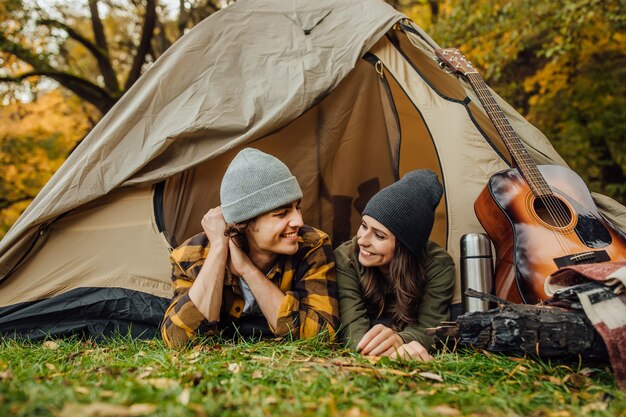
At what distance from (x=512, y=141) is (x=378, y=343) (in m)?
1.48

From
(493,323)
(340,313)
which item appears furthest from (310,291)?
(493,323)

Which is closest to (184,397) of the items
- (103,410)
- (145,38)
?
(103,410)

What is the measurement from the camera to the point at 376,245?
2785 millimetres

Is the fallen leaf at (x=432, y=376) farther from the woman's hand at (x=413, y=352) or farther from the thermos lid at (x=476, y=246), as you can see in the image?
the thermos lid at (x=476, y=246)

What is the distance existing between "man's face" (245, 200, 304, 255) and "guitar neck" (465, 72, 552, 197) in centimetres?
126

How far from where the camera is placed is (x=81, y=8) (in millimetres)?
8891

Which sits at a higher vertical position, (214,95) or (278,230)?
(214,95)

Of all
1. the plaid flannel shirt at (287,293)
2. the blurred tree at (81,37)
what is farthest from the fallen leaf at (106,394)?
the blurred tree at (81,37)

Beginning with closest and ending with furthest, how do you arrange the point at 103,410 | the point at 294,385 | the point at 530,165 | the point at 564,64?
the point at 103,410, the point at 294,385, the point at 530,165, the point at 564,64

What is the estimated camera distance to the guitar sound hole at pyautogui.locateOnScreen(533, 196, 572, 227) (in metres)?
2.92

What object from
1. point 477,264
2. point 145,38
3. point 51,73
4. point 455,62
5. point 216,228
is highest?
point 145,38

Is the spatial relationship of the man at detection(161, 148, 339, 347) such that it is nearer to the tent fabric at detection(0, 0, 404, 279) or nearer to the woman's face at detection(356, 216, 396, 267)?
the woman's face at detection(356, 216, 396, 267)

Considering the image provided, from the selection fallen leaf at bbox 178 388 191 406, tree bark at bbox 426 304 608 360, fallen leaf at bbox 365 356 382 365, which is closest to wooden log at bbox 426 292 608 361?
tree bark at bbox 426 304 608 360

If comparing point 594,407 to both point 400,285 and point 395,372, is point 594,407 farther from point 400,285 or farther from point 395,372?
point 400,285
